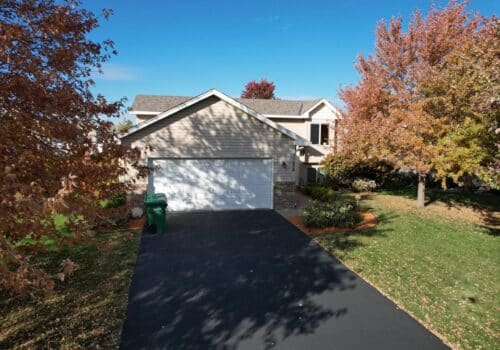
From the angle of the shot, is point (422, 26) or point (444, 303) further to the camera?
point (422, 26)

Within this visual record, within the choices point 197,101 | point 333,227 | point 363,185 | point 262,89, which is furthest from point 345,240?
point 262,89

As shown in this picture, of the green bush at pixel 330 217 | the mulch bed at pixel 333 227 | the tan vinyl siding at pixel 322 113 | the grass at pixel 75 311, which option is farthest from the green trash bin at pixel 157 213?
the tan vinyl siding at pixel 322 113

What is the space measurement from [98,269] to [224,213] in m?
6.76

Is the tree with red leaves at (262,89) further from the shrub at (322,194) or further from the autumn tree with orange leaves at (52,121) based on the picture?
the autumn tree with orange leaves at (52,121)

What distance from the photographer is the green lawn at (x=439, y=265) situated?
5.26m

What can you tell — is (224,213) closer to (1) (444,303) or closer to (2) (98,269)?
(2) (98,269)

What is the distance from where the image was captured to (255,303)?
229 inches

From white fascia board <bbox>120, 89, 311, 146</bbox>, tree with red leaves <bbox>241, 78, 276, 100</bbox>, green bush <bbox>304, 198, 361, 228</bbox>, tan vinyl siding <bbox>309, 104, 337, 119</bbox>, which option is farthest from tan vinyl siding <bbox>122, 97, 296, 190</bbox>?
tree with red leaves <bbox>241, 78, 276, 100</bbox>

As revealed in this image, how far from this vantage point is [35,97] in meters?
4.71

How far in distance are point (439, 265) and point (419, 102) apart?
26.3 feet

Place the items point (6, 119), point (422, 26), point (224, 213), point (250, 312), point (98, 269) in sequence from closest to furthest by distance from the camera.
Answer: point (6, 119), point (250, 312), point (98, 269), point (224, 213), point (422, 26)

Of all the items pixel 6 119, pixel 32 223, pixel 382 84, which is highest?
pixel 382 84

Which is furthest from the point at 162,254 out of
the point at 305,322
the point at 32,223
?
the point at 32,223

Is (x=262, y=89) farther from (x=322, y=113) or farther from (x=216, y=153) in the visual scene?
(x=216, y=153)
